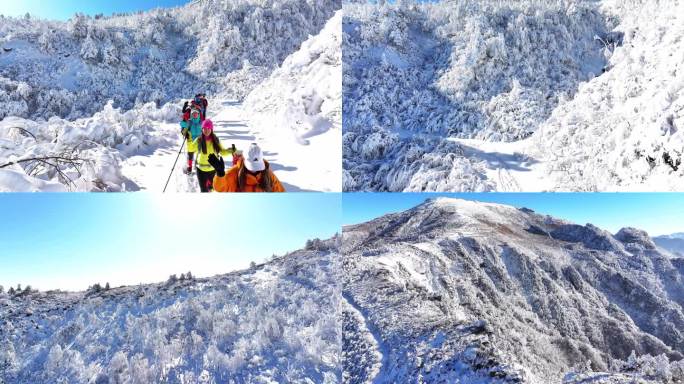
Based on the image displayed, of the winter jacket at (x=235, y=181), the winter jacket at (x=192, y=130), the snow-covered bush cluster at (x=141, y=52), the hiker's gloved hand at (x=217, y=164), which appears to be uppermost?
the snow-covered bush cluster at (x=141, y=52)

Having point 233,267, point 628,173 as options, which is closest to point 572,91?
point 628,173

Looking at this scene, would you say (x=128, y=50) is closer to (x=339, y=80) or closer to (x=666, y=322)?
(x=339, y=80)

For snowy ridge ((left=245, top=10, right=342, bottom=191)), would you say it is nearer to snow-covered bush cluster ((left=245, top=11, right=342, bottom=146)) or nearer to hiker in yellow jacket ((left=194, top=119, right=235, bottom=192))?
snow-covered bush cluster ((left=245, top=11, right=342, bottom=146))

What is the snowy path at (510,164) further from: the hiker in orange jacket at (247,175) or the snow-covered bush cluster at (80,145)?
the snow-covered bush cluster at (80,145)

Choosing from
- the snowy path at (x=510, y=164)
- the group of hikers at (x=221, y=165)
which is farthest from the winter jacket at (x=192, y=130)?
the snowy path at (x=510, y=164)

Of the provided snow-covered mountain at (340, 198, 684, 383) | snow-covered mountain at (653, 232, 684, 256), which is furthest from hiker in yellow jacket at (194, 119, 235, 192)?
snow-covered mountain at (653, 232, 684, 256)
